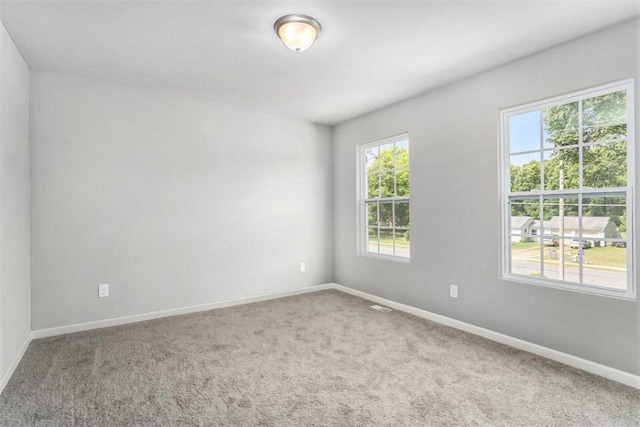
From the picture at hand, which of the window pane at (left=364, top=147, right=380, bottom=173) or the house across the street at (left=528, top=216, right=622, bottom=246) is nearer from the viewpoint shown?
the house across the street at (left=528, top=216, right=622, bottom=246)

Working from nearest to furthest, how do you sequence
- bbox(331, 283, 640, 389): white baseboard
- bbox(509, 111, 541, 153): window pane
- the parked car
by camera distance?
bbox(331, 283, 640, 389): white baseboard
the parked car
bbox(509, 111, 541, 153): window pane

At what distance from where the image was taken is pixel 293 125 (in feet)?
16.0

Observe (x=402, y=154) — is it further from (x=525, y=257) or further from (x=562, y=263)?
(x=562, y=263)

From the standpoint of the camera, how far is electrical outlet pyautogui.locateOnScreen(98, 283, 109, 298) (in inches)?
136

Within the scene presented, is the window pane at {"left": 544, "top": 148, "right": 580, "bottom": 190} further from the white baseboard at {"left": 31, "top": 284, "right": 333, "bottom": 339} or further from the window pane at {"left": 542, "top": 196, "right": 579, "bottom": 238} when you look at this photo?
the white baseboard at {"left": 31, "top": 284, "right": 333, "bottom": 339}

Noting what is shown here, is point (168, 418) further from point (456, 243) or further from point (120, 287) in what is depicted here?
point (456, 243)

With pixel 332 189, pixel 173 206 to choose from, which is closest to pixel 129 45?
pixel 173 206

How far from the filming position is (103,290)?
11.4ft

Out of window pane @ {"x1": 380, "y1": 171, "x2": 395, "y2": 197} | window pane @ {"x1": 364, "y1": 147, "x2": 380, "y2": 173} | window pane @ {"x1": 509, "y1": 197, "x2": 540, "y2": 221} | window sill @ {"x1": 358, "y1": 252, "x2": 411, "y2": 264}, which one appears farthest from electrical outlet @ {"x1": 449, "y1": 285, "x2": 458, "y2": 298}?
window pane @ {"x1": 364, "y1": 147, "x2": 380, "y2": 173}

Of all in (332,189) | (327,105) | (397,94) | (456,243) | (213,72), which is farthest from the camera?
(332,189)

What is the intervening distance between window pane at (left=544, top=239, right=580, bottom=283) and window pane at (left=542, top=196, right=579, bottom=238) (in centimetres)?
8

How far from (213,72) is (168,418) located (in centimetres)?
288

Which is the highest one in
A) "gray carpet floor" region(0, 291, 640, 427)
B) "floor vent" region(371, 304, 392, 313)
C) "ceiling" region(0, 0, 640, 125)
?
"ceiling" region(0, 0, 640, 125)

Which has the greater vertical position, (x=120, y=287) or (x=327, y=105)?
(x=327, y=105)
